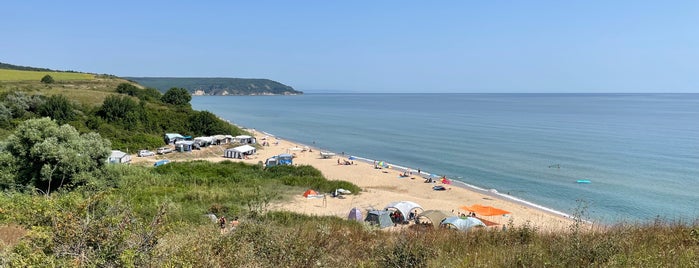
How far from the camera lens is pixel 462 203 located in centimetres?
2520

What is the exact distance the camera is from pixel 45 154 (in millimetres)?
17469

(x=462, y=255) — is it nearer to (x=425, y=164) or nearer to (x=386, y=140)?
(x=425, y=164)

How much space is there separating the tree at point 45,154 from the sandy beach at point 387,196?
345 inches

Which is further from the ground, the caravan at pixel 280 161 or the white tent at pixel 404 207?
the white tent at pixel 404 207

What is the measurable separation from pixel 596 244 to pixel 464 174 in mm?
29897

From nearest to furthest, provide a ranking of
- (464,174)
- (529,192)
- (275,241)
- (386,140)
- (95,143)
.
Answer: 1. (275,241)
2. (95,143)
3. (529,192)
4. (464,174)
5. (386,140)

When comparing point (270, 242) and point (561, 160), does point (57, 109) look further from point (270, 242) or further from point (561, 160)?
point (561, 160)

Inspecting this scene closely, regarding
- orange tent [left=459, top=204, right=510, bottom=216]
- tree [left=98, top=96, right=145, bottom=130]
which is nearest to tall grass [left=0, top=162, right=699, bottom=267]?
orange tent [left=459, top=204, right=510, bottom=216]

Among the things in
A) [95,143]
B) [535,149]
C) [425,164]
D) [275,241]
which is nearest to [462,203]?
[425,164]

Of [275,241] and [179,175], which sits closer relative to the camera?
[275,241]

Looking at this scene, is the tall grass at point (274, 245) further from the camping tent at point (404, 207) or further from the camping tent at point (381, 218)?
the camping tent at point (404, 207)

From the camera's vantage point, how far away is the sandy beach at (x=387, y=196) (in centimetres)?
2056

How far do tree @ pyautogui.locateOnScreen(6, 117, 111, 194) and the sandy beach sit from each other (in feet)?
28.8

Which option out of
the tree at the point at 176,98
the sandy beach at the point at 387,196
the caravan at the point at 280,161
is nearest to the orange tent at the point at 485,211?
the sandy beach at the point at 387,196
